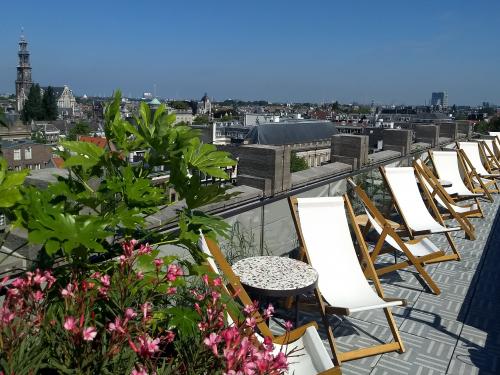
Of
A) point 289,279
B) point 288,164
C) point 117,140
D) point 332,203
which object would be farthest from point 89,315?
point 288,164

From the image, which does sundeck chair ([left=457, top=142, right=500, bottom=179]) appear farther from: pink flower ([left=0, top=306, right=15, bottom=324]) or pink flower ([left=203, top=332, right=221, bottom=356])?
pink flower ([left=0, top=306, right=15, bottom=324])

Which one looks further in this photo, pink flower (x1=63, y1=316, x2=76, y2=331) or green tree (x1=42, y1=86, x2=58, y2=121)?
green tree (x1=42, y1=86, x2=58, y2=121)

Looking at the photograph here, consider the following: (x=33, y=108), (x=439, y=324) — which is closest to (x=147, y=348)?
(x=439, y=324)

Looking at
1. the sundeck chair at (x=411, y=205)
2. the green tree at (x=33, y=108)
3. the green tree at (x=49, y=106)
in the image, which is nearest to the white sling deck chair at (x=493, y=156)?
the sundeck chair at (x=411, y=205)

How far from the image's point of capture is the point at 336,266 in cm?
360

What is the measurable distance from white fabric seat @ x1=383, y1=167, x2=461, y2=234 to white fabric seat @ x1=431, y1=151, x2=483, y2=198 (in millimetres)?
1864

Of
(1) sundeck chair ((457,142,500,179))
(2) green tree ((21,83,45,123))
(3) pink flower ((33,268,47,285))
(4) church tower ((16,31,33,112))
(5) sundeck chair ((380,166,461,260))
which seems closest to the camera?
(3) pink flower ((33,268,47,285))

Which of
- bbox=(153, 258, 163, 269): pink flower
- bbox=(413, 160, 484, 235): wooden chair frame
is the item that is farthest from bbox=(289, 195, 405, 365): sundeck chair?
bbox=(413, 160, 484, 235): wooden chair frame

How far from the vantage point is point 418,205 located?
210 inches

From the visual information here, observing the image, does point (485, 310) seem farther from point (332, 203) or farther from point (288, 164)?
point (288, 164)

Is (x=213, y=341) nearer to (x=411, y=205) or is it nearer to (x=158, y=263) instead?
(x=158, y=263)

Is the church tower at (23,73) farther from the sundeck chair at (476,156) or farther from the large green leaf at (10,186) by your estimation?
the large green leaf at (10,186)

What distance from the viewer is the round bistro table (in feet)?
9.45

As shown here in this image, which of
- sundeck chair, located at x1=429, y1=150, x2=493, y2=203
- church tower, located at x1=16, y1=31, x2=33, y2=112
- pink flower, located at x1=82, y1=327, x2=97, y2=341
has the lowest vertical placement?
sundeck chair, located at x1=429, y1=150, x2=493, y2=203
